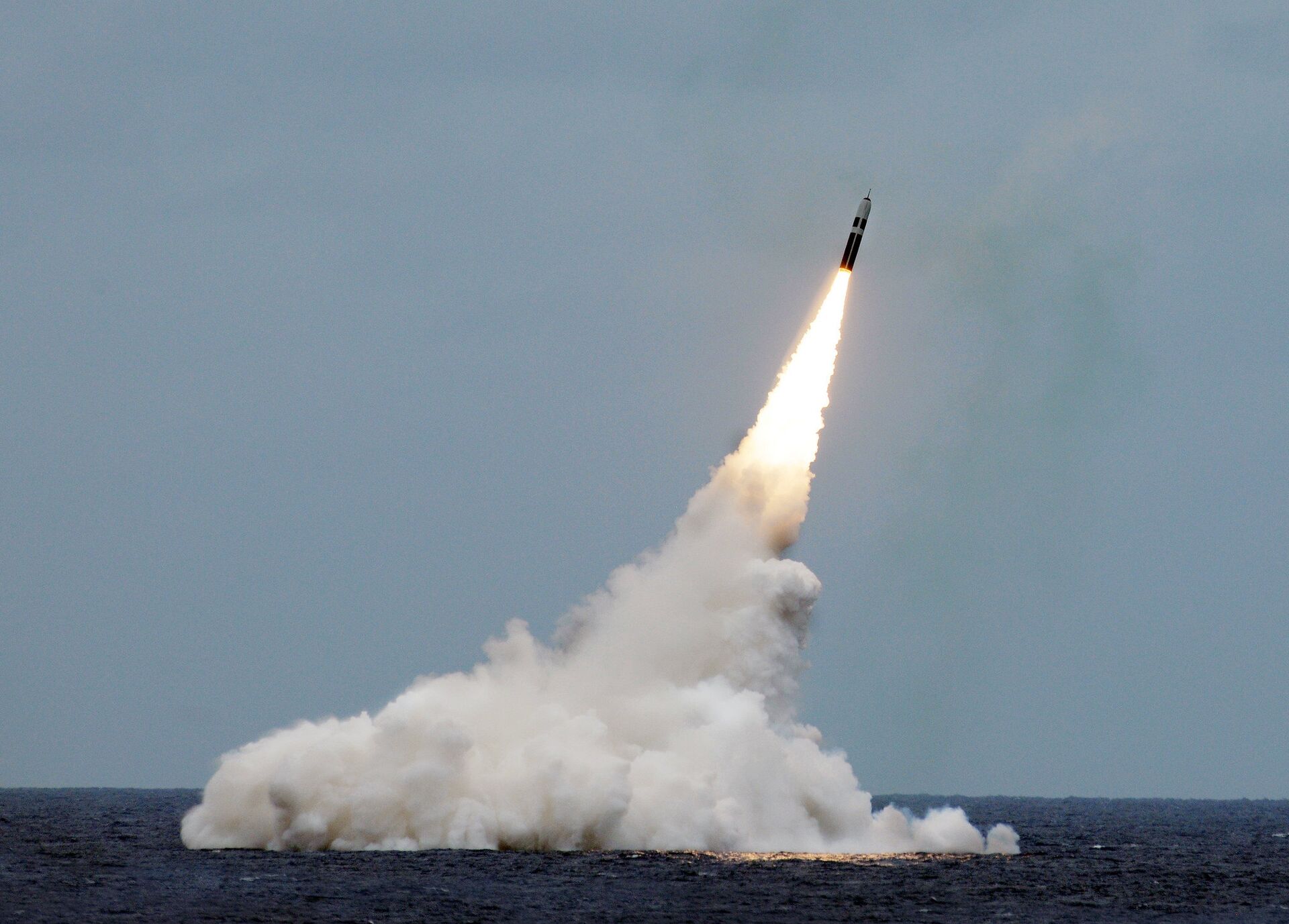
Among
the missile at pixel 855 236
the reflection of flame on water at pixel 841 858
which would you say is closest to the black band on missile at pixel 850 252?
the missile at pixel 855 236

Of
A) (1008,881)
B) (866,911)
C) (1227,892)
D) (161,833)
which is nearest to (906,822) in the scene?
(1008,881)

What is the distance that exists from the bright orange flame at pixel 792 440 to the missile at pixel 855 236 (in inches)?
85.9

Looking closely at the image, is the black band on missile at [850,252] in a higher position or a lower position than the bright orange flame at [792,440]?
higher

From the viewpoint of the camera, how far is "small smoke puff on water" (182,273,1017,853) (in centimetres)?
7056

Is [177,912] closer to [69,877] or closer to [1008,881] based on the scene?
[69,877]

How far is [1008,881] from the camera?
72.9 meters

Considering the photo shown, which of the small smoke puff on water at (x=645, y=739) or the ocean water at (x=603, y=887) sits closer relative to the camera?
the ocean water at (x=603, y=887)

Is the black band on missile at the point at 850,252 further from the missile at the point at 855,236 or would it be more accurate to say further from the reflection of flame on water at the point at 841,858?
the reflection of flame on water at the point at 841,858

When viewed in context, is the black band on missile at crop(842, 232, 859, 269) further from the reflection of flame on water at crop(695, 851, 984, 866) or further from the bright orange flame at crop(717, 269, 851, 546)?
the reflection of flame on water at crop(695, 851, 984, 866)

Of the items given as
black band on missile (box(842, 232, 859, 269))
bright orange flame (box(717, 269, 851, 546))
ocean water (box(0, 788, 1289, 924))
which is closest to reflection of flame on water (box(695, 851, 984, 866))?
ocean water (box(0, 788, 1289, 924))

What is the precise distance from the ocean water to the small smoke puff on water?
4.68 ft

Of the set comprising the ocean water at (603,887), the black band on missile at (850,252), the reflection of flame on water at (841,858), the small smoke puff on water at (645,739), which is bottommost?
the ocean water at (603,887)

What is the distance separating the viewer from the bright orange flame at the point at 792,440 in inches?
3066

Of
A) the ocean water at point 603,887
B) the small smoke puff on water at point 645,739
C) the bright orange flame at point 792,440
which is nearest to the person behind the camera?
the ocean water at point 603,887
